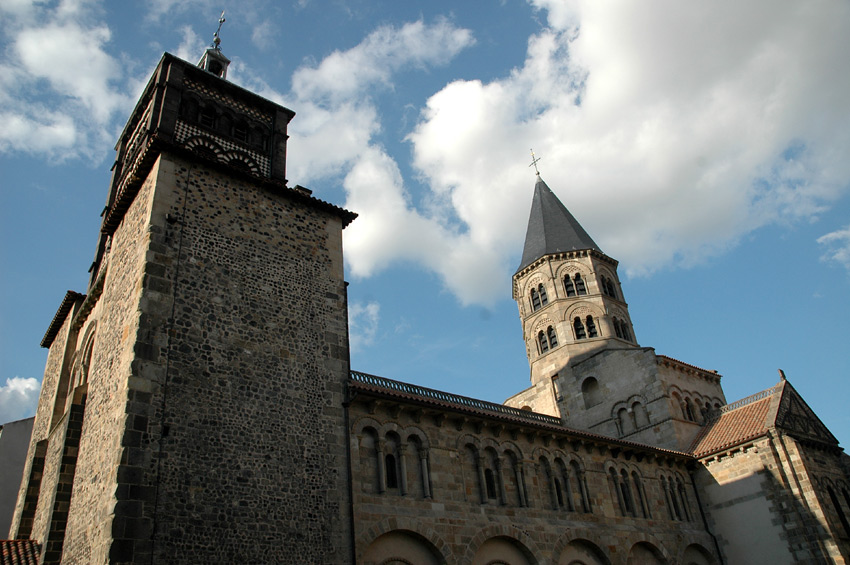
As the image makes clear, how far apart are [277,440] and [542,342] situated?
2312 cm

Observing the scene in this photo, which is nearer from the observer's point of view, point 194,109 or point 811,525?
point 194,109

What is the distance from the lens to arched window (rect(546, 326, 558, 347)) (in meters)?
35.4

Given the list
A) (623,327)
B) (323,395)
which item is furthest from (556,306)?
(323,395)

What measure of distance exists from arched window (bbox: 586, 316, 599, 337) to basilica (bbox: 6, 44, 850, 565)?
6.75m

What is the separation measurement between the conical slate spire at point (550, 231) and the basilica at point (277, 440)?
39.7 feet

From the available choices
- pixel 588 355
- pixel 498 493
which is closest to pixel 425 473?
pixel 498 493

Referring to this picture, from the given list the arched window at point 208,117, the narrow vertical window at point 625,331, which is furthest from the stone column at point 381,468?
the narrow vertical window at point 625,331

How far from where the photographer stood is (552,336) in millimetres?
35781

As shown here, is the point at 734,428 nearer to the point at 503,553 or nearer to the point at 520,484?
the point at 520,484

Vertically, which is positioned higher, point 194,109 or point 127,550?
point 194,109

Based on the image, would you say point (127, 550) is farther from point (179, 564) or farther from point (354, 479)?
point (354, 479)

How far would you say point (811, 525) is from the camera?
23.4 metres

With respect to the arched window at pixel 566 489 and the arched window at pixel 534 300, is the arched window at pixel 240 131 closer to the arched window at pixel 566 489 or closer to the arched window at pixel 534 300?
the arched window at pixel 566 489

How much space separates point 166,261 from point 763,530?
23294mm
